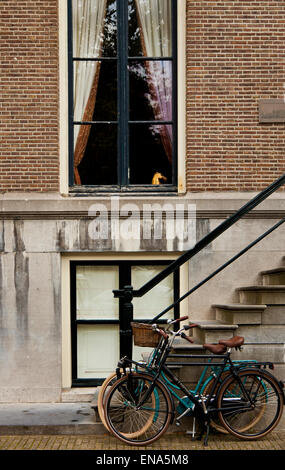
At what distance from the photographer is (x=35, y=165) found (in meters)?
8.34

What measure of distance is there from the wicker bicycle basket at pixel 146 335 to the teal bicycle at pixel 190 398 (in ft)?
0.13

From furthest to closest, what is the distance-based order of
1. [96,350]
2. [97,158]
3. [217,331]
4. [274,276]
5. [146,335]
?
1. [97,158]
2. [96,350]
3. [274,276]
4. [217,331]
5. [146,335]

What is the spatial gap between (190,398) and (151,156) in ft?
13.1

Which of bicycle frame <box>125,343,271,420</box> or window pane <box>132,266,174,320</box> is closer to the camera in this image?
bicycle frame <box>125,343,271,420</box>

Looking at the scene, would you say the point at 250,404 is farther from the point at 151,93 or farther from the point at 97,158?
the point at 151,93

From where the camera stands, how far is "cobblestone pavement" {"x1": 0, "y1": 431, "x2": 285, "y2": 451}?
6055 millimetres

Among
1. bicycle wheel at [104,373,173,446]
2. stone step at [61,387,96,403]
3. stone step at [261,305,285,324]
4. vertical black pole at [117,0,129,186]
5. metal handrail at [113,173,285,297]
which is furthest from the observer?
vertical black pole at [117,0,129,186]

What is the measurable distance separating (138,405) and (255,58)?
5236mm

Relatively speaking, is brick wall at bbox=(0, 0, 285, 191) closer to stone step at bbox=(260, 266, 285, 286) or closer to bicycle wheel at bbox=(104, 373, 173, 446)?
stone step at bbox=(260, 266, 285, 286)

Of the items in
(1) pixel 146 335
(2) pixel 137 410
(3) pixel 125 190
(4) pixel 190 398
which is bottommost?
(2) pixel 137 410

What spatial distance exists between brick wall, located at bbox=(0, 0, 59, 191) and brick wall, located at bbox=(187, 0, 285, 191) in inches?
79.5

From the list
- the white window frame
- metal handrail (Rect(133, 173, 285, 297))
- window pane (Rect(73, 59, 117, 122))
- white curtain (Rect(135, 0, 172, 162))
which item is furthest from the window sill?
metal handrail (Rect(133, 173, 285, 297))

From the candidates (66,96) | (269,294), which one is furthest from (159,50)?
(269,294)

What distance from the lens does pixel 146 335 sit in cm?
604
